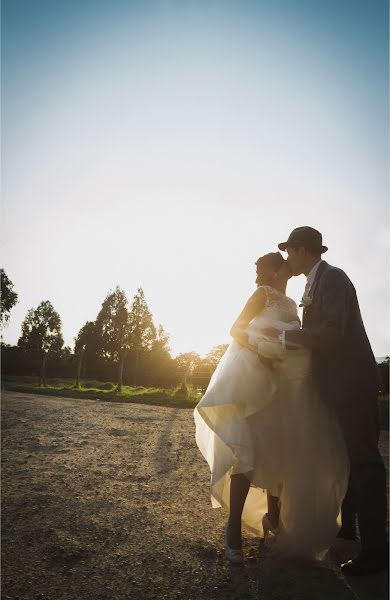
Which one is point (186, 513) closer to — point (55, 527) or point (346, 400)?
point (55, 527)

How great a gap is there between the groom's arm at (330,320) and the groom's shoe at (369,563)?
56.4 inches

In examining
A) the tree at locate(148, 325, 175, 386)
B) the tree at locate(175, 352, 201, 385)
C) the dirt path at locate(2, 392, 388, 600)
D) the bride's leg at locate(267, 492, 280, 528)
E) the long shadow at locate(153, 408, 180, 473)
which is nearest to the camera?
the dirt path at locate(2, 392, 388, 600)

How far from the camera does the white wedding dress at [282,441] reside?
2.61 meters

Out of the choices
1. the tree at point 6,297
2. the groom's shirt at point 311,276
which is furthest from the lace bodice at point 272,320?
the tree at point 6,297

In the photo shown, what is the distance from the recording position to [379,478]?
2.46 m

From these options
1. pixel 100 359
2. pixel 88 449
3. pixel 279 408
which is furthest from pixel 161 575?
pixel 100 359

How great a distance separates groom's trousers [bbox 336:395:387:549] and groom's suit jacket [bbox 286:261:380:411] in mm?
86

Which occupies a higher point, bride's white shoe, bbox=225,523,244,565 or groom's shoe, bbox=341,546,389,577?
groom's shoe, bbox=341,546,389,577

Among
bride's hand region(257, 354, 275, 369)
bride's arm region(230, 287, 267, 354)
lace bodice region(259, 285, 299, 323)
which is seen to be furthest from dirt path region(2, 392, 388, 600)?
lace bodice region(259, 285, 299, 323)

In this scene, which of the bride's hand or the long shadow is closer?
the bride's hand

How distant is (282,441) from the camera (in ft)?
9.12

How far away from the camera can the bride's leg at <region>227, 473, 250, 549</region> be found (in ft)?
8.22

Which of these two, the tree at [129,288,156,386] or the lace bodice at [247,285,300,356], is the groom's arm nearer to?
the lace bodice at [247,285,300,356]

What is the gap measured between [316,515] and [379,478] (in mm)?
578
